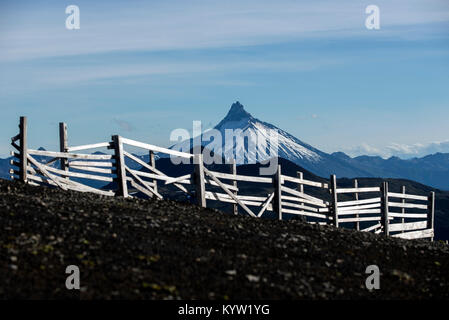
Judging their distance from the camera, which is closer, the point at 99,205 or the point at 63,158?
the point at 99,205

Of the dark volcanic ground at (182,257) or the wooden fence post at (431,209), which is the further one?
the wooden fence post at (431,209)

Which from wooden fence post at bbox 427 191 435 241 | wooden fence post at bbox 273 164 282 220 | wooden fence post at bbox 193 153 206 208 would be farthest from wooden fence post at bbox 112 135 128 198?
wooden fence post at bbox 427 191 435 241

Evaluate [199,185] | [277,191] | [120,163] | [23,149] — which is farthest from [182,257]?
[277,191]

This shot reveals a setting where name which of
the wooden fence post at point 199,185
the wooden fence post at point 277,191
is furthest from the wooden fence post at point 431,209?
the wooden fence post at point 199,185

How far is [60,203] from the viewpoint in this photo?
16.5m

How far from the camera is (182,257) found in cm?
1219

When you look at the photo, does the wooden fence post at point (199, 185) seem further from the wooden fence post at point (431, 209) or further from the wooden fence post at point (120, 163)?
the wooden fence post at point (431, 209)

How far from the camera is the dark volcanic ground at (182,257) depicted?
10438 mm

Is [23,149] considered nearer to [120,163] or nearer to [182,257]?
[120,163]

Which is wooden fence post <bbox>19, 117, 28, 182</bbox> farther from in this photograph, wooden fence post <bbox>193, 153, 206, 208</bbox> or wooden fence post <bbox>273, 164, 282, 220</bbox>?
wooden fence post <bbox>273, 164, 282, 220</bbox>
